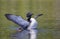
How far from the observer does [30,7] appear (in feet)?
30.4

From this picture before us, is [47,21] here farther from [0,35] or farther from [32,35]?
[32,35]

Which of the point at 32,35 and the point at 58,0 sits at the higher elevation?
the point at 58,0

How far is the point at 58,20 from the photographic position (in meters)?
7.32

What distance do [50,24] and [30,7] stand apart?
2.52 m

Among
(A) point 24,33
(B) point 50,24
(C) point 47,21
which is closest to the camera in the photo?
(A) point 24,33

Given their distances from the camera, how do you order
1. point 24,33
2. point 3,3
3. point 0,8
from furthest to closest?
point 3,3
point 0,8
point 24,33

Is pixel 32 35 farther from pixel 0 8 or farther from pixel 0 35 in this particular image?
pixel 0 8

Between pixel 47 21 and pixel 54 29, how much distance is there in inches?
43.7

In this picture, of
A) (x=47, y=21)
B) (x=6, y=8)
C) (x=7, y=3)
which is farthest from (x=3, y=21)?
(x=7, y=3)

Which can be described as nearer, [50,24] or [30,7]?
[50,24]

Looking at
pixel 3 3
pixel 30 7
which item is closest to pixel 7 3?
pixel 3 3

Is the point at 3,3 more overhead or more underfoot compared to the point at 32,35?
more overhead

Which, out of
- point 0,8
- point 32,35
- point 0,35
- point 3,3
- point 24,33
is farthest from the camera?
point 3,3

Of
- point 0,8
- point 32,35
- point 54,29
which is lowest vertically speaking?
point 32,35
